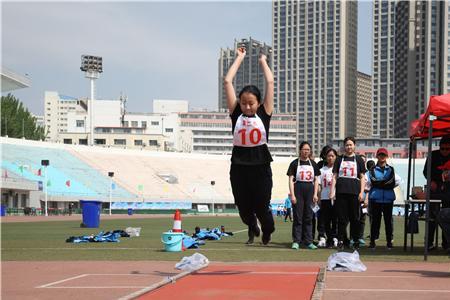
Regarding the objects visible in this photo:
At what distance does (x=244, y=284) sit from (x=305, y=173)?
20.7 ft

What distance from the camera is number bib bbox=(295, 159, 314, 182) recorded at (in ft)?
44.4

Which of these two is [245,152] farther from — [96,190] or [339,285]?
[96,190]

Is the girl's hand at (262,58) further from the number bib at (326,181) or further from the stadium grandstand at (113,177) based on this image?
the stadium grandstand at (113,177)

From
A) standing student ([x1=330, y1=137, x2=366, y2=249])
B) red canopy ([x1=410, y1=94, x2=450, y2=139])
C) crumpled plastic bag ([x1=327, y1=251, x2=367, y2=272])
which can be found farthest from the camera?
standing student ([x1=330, y1=137, x2=366, y2=249])

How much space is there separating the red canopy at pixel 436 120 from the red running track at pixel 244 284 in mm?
3754

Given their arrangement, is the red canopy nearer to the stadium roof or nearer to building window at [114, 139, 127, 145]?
the stadium roof

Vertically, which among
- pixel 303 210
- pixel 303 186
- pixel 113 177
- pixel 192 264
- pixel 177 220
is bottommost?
pixel 113 177

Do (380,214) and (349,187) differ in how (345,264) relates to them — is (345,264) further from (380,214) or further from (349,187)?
(380,214)

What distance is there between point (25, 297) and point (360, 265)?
4.43 metres

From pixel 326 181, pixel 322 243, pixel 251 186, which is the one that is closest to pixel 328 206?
pixel 326 181

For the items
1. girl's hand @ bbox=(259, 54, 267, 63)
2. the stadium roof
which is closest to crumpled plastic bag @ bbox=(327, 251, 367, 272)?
girl's hand @ bbox=(259, 54, 267, 63)

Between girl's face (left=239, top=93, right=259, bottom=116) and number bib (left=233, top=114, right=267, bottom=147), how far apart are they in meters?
0.09

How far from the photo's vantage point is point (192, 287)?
23.6 feet

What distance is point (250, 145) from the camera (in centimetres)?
781
